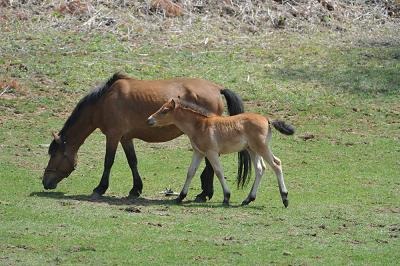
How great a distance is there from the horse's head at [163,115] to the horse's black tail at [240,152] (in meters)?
1.12

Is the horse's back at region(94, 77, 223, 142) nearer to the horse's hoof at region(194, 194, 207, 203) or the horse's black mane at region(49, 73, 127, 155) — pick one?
the horse's black mane at region(49, 73, 127, 155)

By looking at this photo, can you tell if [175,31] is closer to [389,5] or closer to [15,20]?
[15,20]

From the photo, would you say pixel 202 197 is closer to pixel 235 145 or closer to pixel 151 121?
pixel 235 145

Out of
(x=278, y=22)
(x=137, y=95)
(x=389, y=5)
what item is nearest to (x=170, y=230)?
(x=137, y=95)

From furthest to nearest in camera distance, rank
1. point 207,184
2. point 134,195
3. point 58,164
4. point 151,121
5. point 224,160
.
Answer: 1. point 224,160
2. point 58,164
3. point 134,195
4. point 207,184
5. point 151,121

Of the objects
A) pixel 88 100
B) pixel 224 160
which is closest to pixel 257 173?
pixel 88 100

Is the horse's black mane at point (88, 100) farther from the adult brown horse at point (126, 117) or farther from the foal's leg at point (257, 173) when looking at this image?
the foal's leg at point (257, 173)

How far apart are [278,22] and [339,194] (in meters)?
11.3

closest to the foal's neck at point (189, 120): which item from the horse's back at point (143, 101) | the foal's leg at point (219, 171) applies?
the foal's leg at point (219, 171)

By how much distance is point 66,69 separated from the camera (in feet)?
73.5

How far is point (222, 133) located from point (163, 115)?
94cm

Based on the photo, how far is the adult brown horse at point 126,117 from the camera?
50.4 feet

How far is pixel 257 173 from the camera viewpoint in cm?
1459

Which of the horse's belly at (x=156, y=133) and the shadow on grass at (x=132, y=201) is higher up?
the horse's belly at (x=156, y=133)
